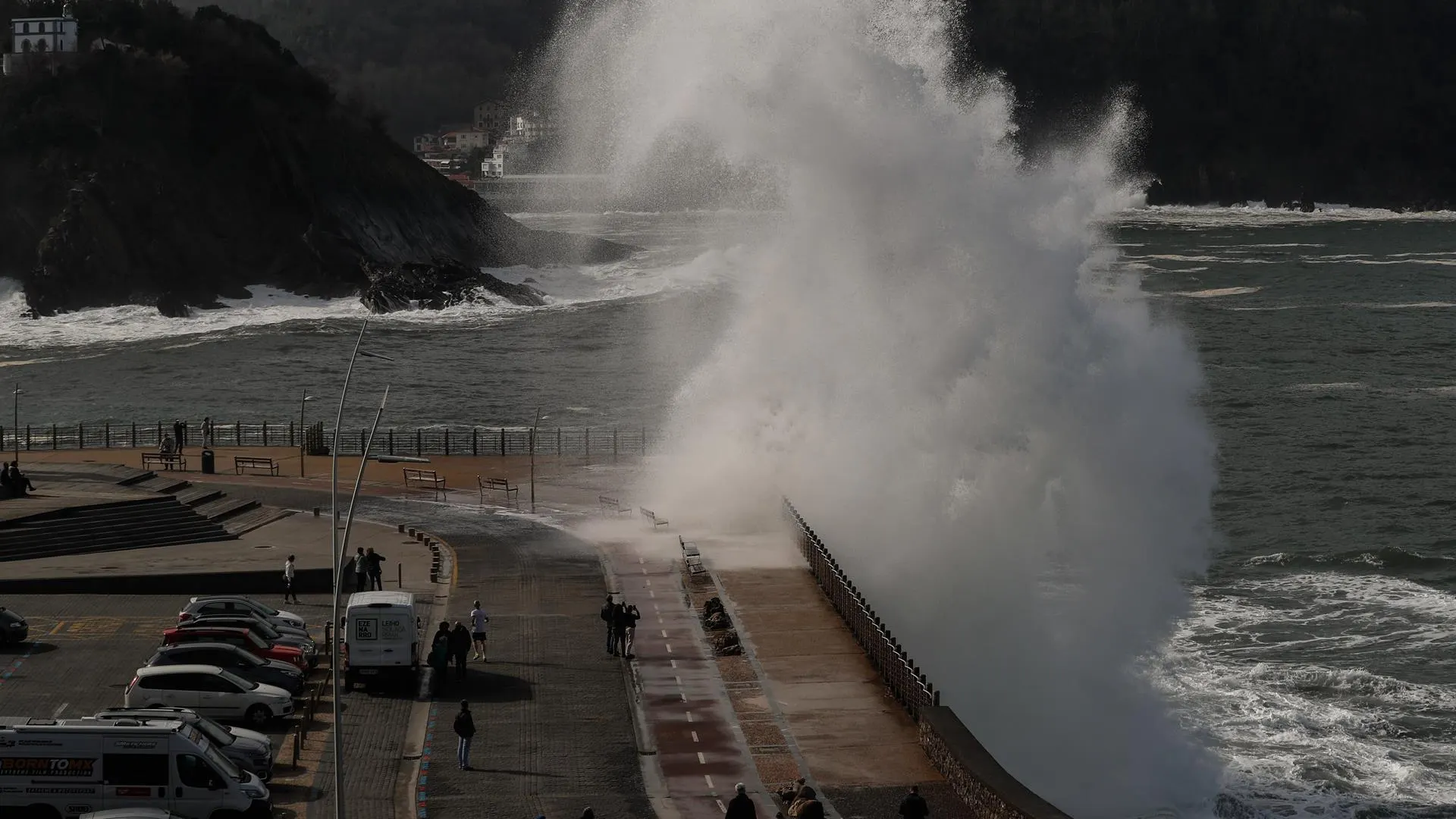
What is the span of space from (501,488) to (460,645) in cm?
2553

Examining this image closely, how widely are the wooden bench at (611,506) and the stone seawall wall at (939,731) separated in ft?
44.7

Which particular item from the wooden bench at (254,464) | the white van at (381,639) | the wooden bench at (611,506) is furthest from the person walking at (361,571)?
the wooden bench at (254,464)

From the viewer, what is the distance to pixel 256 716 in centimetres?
3212

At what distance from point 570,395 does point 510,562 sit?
4689 cm

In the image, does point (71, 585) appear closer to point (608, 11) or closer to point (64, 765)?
point (64, 765)

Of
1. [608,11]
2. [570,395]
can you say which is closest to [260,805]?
[570,395]

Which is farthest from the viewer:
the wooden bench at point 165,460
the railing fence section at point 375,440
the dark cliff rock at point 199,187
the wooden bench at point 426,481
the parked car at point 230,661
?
the dark cliff rock at point 199,187

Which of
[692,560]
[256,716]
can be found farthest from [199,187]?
[256,716]

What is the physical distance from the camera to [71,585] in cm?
4331

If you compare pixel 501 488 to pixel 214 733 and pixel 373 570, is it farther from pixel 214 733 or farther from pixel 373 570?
pixel 214 733

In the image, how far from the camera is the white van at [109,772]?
86.2 ft

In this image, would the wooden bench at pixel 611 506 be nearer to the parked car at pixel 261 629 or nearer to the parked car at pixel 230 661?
the parked car at pixel 261 629

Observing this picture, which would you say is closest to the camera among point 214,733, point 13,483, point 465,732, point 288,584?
point 214,733

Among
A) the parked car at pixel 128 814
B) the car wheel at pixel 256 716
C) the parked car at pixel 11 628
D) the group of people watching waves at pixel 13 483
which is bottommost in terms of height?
the group of people watching waves at pixel 13 483
